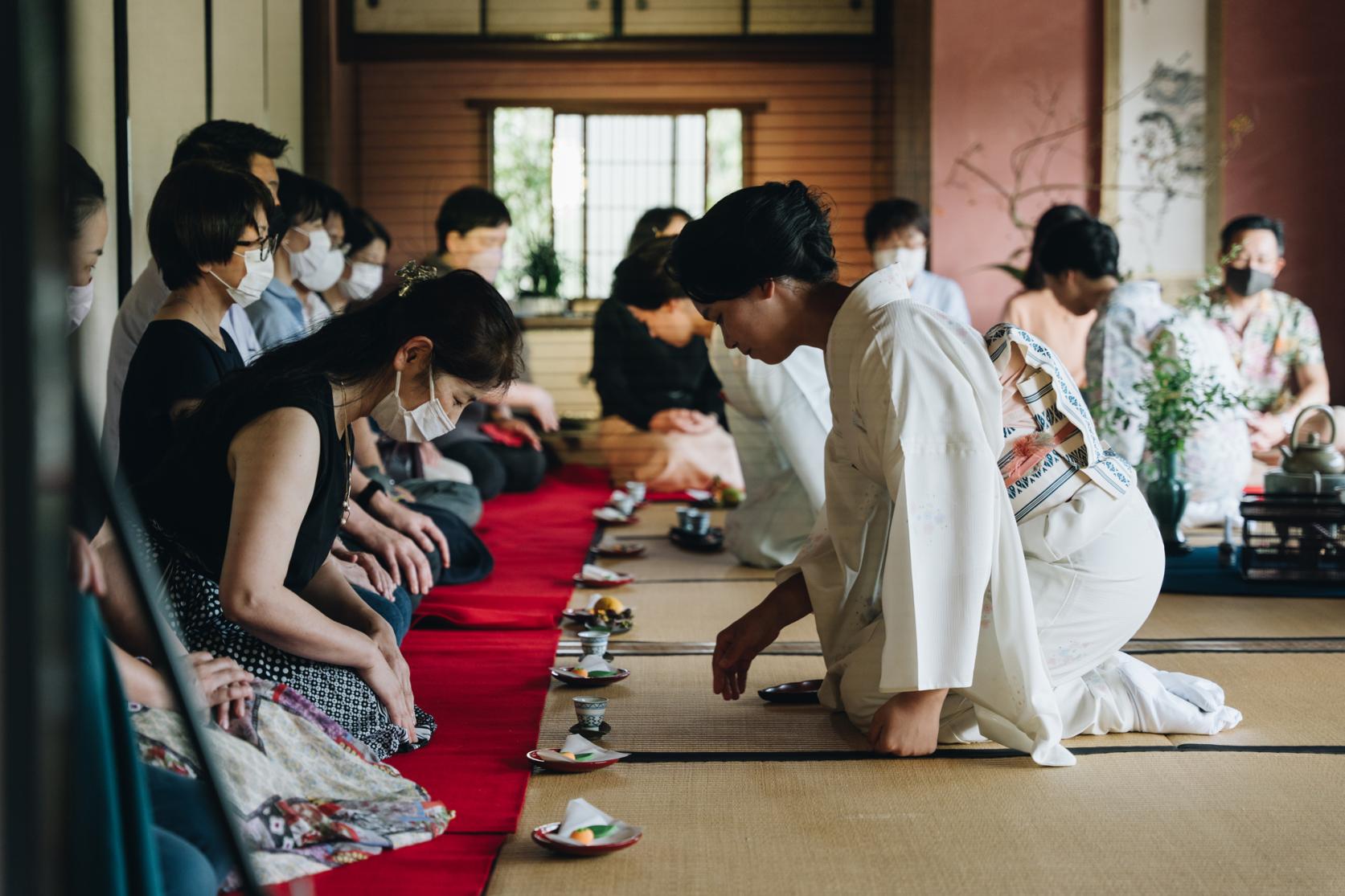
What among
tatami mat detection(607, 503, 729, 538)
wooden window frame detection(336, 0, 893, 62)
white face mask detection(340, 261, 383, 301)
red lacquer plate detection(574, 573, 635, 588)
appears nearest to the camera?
red lacquer plate detection(574, 573, 635, 588)

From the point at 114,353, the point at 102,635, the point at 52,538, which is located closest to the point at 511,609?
the point at 114,353

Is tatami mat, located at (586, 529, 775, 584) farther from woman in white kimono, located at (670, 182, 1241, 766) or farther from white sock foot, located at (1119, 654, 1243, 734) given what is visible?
white sock foot, located at (1119, 654, 1243, 734)

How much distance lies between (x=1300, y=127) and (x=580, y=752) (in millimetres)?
5915

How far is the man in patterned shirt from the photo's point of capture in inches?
198

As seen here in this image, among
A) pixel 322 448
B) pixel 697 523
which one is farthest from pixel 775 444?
pixel 322 448

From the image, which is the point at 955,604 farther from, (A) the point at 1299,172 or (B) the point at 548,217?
(A) the point at 1299,172

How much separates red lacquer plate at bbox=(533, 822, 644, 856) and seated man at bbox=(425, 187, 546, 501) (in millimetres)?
3384

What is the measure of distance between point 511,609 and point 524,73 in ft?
13.4

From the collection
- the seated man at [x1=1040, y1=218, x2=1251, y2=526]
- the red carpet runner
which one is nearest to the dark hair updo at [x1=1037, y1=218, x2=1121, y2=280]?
the seated man at [x1=1040, y1=218, x2=1251, y2=526]

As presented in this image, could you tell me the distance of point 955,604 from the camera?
2.07 meters

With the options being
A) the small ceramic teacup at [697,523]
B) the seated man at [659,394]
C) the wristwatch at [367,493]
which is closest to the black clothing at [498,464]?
the seated man at [659,394]

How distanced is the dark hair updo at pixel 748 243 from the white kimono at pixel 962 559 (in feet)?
0.42

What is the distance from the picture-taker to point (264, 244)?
279 cm

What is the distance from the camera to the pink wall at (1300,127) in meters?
6.60
